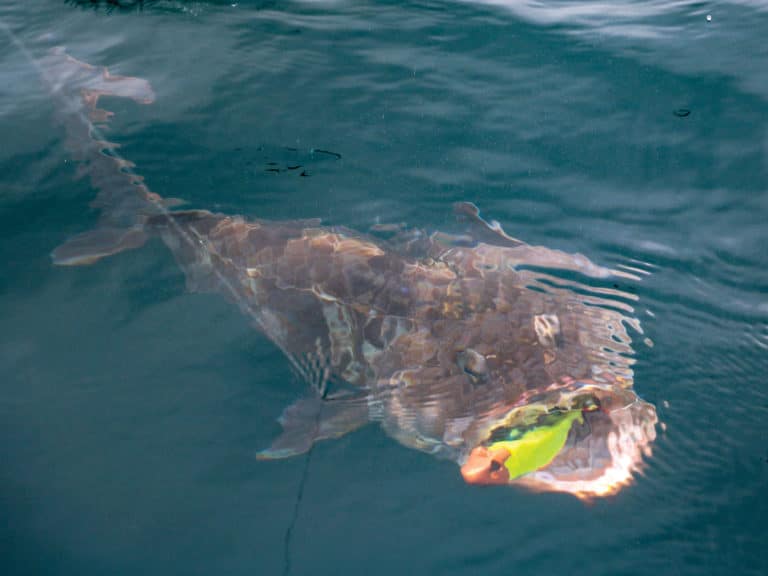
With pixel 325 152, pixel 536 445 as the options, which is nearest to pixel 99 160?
pixel 325 152

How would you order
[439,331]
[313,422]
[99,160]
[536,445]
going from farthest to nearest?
[99,160]
[439,331]
[313,422]
[536,445]

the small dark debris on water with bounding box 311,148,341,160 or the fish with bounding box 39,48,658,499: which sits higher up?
the small dark debris on water with bounding box 311,148,341,160

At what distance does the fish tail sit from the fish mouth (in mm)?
2754

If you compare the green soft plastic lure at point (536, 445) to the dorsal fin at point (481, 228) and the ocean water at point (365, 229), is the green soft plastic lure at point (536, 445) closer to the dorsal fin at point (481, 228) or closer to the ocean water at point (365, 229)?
the ocean water at point (365, 229)

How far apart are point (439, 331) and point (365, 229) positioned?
1.05m

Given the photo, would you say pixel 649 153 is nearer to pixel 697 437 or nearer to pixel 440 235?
pixel 440 235

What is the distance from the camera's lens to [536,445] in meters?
3.11

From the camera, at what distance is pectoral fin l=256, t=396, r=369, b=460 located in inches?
128

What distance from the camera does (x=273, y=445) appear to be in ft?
10.8

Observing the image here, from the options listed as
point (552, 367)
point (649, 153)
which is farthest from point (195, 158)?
point (649, 153)

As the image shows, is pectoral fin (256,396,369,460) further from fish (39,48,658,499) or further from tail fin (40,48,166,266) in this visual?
tail fin (40,48,166,266)

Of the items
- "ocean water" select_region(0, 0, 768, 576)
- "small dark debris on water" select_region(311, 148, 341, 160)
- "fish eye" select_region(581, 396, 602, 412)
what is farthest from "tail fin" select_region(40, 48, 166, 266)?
"fish eye" select_region(581, 396, 602, 412)

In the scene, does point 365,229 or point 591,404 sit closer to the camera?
point 591,404

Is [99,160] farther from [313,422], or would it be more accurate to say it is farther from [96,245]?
[313,422]
